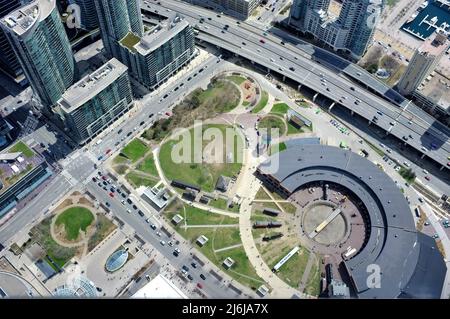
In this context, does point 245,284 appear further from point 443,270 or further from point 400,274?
point 443,270
